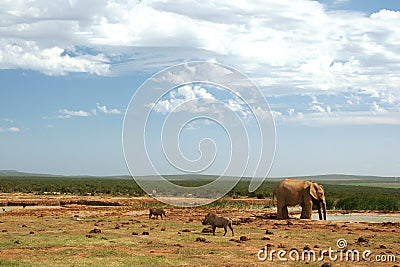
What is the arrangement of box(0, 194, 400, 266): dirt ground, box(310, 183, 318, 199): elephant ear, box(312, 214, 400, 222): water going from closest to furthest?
box(0, 194, 400, 266): dirt ground, box(310, 183, 318, 199): elephant ear, box(312, 214, 400, 222): water

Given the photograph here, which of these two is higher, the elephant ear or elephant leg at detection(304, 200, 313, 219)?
the elephant ear

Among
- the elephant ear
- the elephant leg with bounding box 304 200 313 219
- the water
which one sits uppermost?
the elephant ear

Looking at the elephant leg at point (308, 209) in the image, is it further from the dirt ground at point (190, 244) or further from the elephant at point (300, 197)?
the dirt ground at point (190, 244)

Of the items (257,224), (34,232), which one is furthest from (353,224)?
(34,232)

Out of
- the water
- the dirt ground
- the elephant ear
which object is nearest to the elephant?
the elephant ear

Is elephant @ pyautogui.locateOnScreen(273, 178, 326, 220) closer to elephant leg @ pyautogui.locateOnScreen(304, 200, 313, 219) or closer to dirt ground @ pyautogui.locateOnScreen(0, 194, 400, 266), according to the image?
elephant leg @ pyautogui.locateOnScreen(304, 200, 313, 219)

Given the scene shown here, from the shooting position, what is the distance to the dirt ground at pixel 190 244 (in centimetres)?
1881

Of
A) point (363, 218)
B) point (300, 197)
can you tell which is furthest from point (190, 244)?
point (363, 218)

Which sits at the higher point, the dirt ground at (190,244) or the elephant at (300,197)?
the elephant at (300,197)

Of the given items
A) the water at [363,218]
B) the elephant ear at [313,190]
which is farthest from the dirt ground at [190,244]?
the water at [363,218]

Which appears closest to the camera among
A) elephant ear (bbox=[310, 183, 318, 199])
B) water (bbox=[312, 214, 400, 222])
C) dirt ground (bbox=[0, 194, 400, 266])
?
dirt ground (bbox=[0, 194, 400, 266])

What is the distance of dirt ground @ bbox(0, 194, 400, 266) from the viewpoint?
18.8 metres

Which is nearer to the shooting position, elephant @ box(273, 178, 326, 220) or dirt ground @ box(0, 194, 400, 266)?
dirt ground @ box(0, 194, 400, 266)

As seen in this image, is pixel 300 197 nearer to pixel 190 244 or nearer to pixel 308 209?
pixel 308 209
